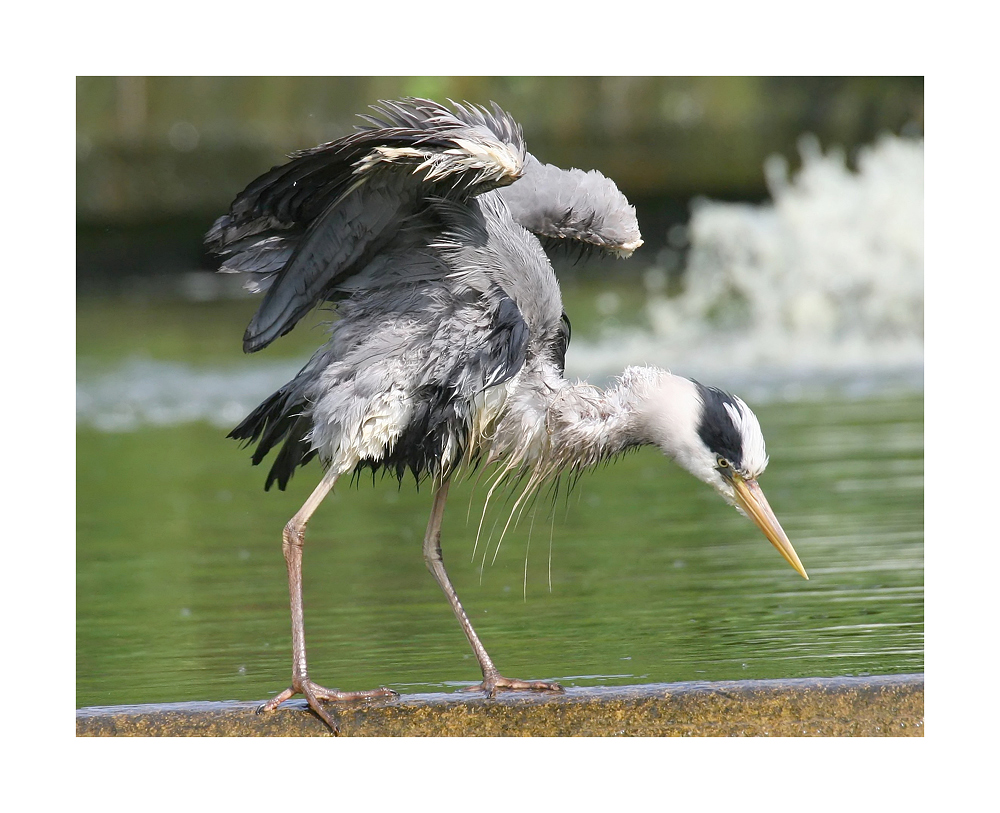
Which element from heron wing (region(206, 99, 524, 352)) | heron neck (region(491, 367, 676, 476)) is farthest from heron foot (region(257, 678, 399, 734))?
heron wing (region(206, 99, 524, 352))

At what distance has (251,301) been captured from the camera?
1323 cm

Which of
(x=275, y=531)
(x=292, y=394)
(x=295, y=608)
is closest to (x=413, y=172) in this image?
(x=292, y=394)

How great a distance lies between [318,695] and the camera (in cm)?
426

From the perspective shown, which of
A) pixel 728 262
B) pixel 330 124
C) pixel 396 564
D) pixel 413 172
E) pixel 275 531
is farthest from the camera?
pixel 728 262

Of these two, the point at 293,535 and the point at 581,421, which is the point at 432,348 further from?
the point at 293,535

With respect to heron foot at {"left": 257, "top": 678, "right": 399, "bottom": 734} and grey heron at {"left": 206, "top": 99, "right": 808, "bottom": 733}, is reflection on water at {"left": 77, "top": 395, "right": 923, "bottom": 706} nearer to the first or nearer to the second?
heron foot at {"left": 257, "top": 678, "right": 399, "bottom": 734}

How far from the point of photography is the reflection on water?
484cm

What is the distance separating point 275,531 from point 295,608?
2.85 meters

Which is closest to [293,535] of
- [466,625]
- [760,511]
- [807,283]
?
[466,625]

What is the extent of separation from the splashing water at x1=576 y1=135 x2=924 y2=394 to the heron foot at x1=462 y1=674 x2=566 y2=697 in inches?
253

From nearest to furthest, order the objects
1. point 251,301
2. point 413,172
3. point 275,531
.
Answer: point 413,172
point 275,531
point 251,301

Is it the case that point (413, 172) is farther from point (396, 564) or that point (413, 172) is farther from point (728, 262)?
point (728, 262)

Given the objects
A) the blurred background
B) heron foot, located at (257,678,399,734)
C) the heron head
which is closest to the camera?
heron foot, located at (257,678,399,734)

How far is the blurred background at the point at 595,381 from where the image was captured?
515 centimetres
